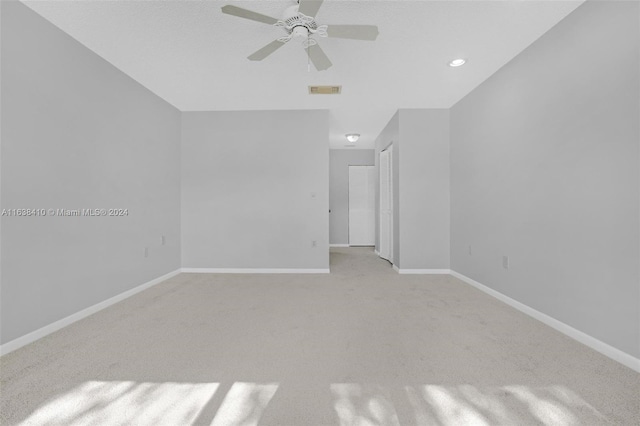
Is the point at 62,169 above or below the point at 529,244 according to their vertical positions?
above

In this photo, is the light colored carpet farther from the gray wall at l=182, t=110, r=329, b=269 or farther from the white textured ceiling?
the white textured ceiling

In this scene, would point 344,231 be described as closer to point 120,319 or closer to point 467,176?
point 467,176

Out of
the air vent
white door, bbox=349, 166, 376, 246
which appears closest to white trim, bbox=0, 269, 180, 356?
the air vent

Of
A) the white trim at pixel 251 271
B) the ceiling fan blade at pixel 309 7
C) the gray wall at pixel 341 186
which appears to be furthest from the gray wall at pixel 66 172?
the gray wall at pixel 341 186

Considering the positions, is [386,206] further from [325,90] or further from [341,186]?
[325,90]

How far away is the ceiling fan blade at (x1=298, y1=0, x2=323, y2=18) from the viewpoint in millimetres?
1782

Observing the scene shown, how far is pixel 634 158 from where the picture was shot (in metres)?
1.65

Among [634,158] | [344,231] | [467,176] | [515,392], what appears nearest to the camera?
[515,392]

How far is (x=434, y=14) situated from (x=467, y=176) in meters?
2.12

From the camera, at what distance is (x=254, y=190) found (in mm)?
4242

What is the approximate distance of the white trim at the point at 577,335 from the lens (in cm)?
166

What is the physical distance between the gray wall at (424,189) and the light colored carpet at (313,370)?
142 centimetres

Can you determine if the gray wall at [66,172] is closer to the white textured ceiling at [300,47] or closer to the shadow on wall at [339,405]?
the white textured ceiling at [300,47]

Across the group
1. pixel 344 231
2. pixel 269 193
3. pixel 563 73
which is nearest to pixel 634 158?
pixel 563 73
